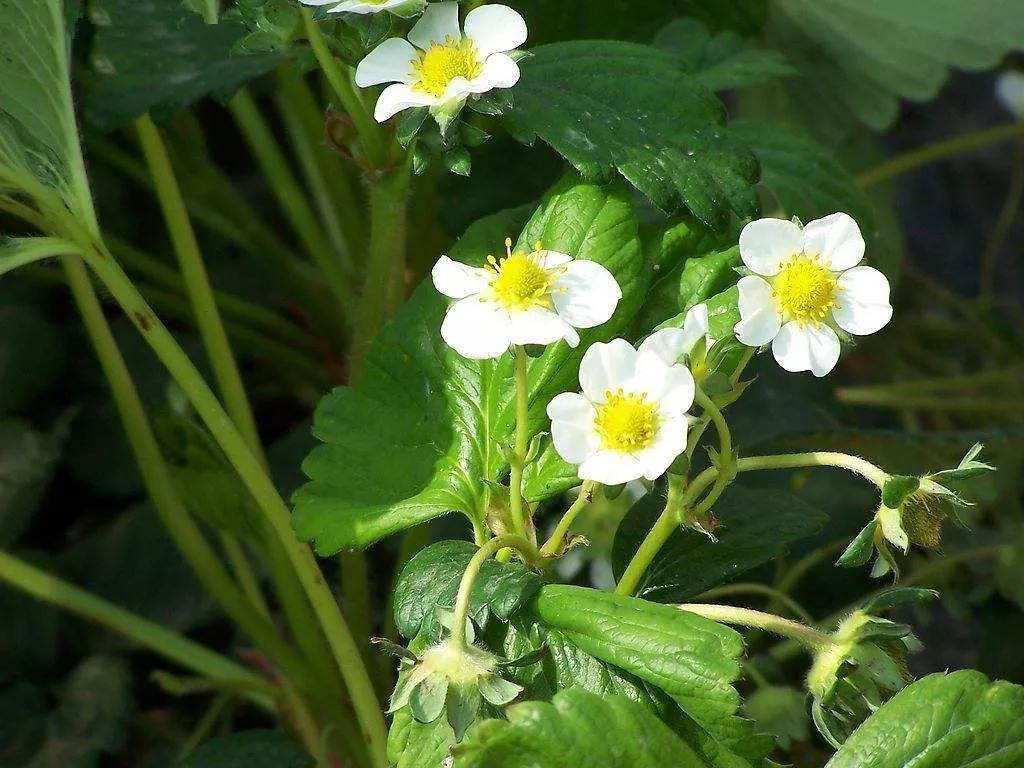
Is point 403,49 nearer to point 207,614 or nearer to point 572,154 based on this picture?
point 572,154

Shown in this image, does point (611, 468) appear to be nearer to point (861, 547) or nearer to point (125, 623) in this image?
point (861, 547)

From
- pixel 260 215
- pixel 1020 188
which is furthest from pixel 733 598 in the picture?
pixel 1020 188

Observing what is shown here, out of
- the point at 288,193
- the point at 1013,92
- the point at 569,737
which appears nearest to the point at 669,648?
the point at 569,737

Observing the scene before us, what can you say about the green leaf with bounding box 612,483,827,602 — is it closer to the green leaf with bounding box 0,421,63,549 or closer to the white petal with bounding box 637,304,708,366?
the white petal with bounding box 637,304,708,366

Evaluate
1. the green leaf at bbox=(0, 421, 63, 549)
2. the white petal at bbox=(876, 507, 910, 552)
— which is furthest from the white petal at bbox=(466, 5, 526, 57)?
the green leaf at bbox=(0, 421, 63, 549)

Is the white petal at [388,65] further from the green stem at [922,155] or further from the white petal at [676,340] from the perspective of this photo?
the green stem at [922,155]
